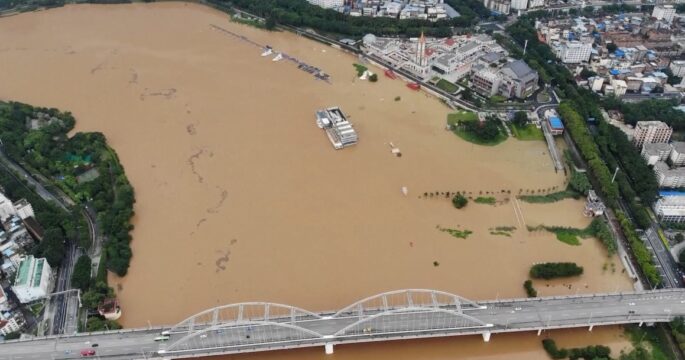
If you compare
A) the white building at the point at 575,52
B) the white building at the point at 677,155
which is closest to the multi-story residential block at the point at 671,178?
the white building at the point at 677,155

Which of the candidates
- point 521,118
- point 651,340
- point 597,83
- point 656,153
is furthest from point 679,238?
point 597,83

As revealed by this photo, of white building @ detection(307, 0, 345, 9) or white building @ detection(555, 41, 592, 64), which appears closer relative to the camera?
white building @ detection(555, 41, 592, 64)

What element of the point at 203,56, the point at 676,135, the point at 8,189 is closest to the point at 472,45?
the point at 676,135

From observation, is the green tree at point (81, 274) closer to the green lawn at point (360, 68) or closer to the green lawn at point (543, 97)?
the green lawn at point (360, 68)

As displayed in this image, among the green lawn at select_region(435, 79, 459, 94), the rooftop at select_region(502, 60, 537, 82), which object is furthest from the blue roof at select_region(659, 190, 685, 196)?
the green lawn at select_region(435, 79, 459, 94)

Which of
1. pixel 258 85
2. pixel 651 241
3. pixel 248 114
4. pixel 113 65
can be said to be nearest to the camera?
pixel 651 241

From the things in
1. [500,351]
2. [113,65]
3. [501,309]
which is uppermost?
[113,65]

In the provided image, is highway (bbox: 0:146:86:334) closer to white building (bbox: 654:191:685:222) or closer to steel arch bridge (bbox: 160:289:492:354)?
steel arch bridge (bbox: 160:289:492:354)

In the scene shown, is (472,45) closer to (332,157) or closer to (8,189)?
(332,157)
